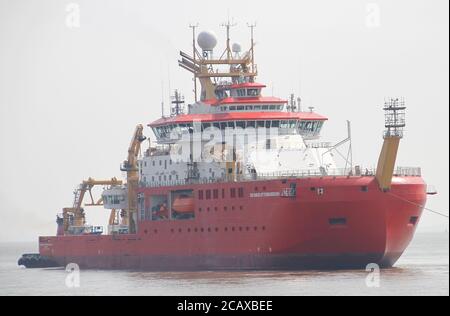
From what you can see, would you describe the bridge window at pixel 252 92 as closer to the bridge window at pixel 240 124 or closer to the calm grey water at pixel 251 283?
the bridge window at pixel 240 124

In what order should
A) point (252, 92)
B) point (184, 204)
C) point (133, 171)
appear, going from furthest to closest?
point (133, 171) → point (252, 92) → point (184, 204)

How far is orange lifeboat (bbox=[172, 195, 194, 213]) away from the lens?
279 feet

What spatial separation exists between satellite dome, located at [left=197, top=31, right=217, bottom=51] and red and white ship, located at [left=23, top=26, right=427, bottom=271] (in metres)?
0.07

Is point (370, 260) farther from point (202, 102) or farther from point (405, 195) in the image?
point (202, 102)

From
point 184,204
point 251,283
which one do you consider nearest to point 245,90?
point 184,204

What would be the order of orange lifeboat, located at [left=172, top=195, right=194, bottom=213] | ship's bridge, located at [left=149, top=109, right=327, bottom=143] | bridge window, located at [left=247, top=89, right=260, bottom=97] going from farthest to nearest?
bridge window, located at [left=247, top=89, right=260, bottom=97] → ship's bridge, located at [left=149, top=109, right=327, bottom=143] → orange lifeboat, located at [left=172, top=195, right=194, bottom=213]

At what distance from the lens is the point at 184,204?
8525 centimetres

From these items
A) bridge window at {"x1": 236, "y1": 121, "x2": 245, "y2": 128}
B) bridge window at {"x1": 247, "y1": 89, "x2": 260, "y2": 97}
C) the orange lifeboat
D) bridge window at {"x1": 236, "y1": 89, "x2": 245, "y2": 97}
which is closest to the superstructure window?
bridge window at {"x1": 236, "y1": 121, "x2": 245, "y2": 128}

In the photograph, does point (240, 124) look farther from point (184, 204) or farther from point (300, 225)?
point (300, 225)

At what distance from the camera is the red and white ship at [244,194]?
7719 cm

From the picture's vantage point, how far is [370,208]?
7681cm

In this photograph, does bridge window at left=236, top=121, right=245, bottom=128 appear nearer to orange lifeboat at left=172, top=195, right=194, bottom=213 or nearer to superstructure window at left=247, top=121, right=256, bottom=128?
superstructure window at left=247, top=121, right=256, bottom=128

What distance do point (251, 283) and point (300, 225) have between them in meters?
6.42
